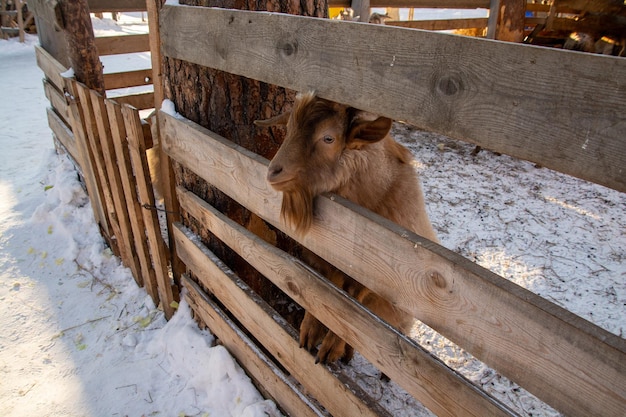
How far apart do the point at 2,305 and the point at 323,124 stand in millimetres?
3894

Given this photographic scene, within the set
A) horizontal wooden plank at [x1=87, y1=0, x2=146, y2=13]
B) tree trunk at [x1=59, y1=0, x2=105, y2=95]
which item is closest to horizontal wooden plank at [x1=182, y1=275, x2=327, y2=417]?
tree trunk at [x1=59, y1=0, x2=105, y2=95]

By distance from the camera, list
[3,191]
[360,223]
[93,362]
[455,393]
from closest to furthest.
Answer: [455,393], [360,223], [93,362], [3,191]

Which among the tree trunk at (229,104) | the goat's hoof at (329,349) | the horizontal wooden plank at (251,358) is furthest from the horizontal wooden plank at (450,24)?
the goat's hoof at (329,349)

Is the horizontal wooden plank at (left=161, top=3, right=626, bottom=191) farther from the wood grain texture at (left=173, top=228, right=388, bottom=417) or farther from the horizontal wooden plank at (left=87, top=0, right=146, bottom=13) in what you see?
the horizontal wooden plank at (left=87, top=0, right=146, bottom=13)

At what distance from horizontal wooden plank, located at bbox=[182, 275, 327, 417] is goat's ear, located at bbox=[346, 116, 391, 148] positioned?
1591 mm

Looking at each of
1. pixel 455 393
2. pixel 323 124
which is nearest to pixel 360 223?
pixel 323 124

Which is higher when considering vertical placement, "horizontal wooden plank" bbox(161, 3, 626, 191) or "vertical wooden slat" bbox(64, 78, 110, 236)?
"horizontal wooden plank" bbox(161, 3, 626, 191)

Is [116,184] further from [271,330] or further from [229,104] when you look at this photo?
[271,330]

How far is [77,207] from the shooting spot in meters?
5.38

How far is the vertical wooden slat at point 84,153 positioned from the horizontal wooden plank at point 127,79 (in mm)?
1672

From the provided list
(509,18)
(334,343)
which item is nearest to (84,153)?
(334,343)

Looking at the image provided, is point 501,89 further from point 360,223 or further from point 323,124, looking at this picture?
point 323,124

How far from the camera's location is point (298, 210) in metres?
2.03

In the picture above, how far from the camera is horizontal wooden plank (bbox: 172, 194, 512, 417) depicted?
1.59 metres
